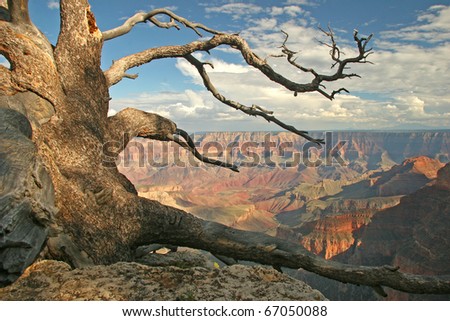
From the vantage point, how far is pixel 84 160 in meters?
5.04

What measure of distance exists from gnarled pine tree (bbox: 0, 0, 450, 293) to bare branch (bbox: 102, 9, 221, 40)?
135 millimetres

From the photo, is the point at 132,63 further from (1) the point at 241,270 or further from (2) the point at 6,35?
(1) the point at 241,270

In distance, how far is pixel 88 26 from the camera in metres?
6.19

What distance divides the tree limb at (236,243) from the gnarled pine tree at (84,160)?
0.02m

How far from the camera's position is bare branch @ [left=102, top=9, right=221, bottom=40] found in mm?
7017

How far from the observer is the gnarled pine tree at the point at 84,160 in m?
3.97

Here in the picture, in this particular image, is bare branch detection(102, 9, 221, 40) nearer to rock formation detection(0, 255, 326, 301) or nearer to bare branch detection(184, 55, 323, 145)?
bare branch detection(184, 55, 323, 145)

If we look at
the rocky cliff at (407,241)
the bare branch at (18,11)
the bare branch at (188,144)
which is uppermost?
the bare branch at (18,11)

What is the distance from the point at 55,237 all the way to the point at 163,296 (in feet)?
5.83

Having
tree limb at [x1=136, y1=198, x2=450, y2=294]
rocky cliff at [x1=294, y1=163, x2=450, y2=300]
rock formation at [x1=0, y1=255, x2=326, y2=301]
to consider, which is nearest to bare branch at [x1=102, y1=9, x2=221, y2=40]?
tree limb at [x1=136, y1=198, x2=450, y2=294]

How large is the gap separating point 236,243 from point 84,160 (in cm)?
265

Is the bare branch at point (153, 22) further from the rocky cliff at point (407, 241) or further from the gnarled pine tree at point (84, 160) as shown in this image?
the rocky cliff at point (407, 241)

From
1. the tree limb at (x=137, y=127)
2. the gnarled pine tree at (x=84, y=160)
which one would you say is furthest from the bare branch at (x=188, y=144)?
the gnarled pine tree at (x=84, y=160)

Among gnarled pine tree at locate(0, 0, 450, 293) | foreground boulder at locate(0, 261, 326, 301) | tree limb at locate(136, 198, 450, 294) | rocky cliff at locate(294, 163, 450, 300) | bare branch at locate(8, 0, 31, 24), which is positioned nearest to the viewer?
foreground boulder at locate(0, 261, 326, 301)
